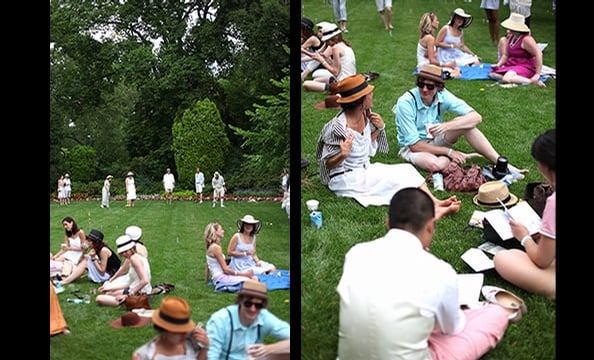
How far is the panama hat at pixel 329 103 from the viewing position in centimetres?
665

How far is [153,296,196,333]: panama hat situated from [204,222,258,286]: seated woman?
339mm

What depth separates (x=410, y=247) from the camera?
220 inches

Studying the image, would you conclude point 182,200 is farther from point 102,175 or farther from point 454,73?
point 454,73

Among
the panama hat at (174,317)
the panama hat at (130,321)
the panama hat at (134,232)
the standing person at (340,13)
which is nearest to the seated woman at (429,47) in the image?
the standing person at (340,13)

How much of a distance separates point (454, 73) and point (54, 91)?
3.37 m

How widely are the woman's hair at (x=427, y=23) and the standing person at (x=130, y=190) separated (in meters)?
2.79

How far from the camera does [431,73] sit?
21.9ft

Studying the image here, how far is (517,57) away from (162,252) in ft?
11.4

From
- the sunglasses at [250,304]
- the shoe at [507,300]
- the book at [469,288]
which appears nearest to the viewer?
the shoe at [507,300]

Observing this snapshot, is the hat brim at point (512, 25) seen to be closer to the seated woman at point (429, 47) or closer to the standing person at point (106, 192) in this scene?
the seated woman at point (429, 47)

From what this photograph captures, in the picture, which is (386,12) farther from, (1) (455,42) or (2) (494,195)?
(2) (494,195)

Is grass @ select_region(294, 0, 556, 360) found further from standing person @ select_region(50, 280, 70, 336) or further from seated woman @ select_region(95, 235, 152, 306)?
standing person @ select_region(50, 280, 70, 336)

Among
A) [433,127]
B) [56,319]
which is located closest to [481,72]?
[433,127]
